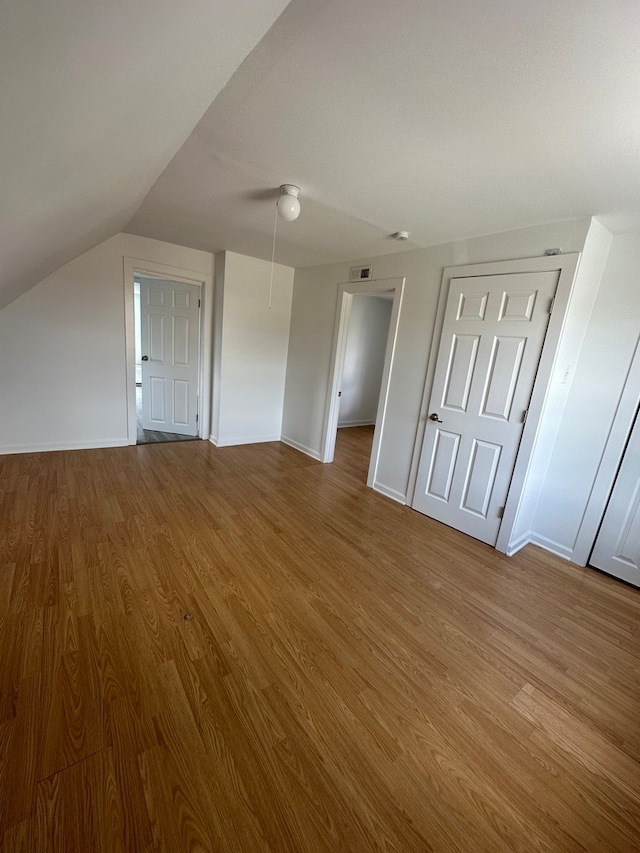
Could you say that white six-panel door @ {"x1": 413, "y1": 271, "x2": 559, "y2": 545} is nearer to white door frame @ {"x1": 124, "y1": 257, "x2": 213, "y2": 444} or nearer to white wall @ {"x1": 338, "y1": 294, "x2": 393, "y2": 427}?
white door frame @ {"x1": 124, "y1": 257, "x2": 213, "y2": 444}

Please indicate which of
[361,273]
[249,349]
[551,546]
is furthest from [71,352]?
[551,546]

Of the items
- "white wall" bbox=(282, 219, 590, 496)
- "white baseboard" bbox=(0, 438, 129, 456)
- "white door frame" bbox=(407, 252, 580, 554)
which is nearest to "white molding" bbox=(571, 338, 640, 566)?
"white door frame" bbox=(407, 252, 580, 554)

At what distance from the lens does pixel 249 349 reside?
4.17 metres

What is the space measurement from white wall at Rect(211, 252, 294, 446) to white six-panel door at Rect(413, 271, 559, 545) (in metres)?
2.35

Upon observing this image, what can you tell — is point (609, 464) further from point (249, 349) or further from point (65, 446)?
point (65, 446)

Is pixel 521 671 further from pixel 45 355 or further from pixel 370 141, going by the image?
pixel 45 355

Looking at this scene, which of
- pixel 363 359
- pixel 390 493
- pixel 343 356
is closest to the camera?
pixel 390 493

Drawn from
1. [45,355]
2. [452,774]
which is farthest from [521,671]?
[45,355]

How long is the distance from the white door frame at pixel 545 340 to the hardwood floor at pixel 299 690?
419 mm

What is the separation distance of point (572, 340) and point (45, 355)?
462 cm

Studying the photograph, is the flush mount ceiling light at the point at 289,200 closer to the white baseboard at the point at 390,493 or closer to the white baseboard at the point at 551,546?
the white baseboard at the point at 390,493

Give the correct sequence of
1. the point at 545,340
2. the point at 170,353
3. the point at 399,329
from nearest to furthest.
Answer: the point at 545,340 → the point at 399,329 → the point at 170,353

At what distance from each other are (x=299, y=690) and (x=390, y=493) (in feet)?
6.97

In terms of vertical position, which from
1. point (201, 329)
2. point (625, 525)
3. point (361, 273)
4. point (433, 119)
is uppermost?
point (433, 119)
